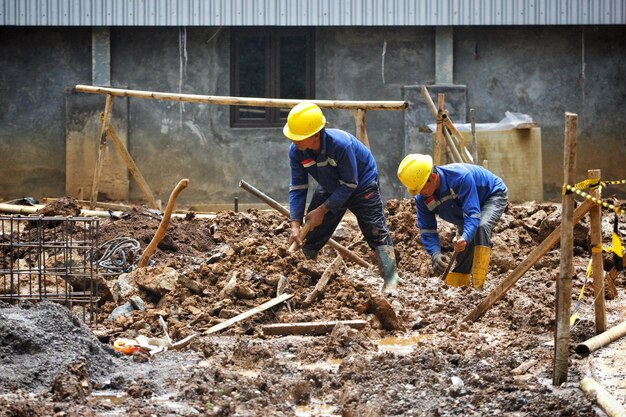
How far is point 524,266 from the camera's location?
8055 millimetres

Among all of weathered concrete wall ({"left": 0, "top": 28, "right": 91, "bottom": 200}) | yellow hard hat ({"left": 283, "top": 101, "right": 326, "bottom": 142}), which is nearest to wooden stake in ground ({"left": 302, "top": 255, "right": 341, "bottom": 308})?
yellow hard hat ({"left": 283, "top": 101, "right": 326, "bottom": 142})

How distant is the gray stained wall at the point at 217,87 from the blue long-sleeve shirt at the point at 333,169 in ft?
25.3

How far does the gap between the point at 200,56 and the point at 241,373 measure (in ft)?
36.3

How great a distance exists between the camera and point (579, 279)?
1081 centimetres

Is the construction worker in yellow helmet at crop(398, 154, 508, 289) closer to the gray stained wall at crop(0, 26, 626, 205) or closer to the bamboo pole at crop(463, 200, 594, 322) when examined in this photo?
the bamboo pole at crop(463, 200, 594, 322)

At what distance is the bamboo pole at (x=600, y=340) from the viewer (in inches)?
287

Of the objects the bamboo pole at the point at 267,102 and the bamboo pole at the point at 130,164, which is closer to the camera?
the bamboo pole at the point at 267,102

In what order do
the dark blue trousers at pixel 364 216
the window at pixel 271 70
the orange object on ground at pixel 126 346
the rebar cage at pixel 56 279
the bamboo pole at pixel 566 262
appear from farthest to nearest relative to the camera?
the window at pixel 271 70, the dark blue trousers at pixel 364 216, the rebar cage at pixel 56 279, the orange object on ground at pixel 126 346, the bamboo pole at pixel 566 262

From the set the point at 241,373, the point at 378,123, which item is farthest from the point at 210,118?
the point at 241,373

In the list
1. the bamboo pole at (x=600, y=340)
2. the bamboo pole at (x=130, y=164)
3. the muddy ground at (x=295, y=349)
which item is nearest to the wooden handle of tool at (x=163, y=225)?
the muddy ground at (x=295, y=349)

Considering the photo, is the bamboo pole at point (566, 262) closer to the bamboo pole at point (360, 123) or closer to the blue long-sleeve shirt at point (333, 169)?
the blue long-sleeve shirt at point (333, 169)

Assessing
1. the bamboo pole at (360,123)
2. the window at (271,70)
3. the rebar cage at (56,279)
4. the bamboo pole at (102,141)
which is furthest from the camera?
the window at (271,70)

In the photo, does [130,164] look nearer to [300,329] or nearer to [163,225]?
[163,225]

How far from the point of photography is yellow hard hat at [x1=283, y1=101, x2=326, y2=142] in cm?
965
